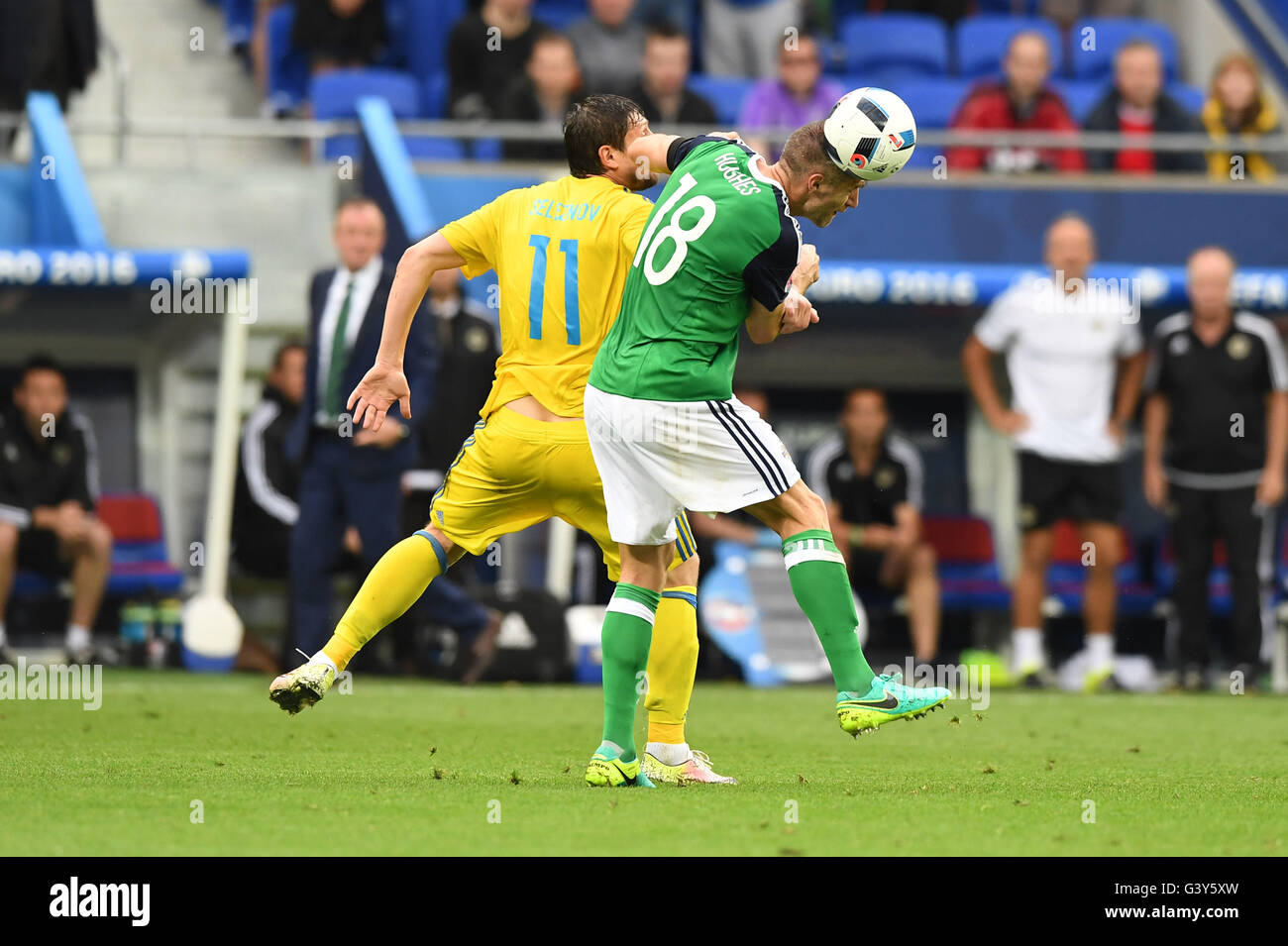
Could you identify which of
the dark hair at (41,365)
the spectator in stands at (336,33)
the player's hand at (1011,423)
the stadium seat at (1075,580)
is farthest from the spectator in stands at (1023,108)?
the dark hair at (41,365)

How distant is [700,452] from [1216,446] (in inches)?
264

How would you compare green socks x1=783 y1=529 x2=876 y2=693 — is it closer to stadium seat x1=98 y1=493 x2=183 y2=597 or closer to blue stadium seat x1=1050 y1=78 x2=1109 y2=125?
stadium seat x1=98 y1=493 x2=183 y2=597

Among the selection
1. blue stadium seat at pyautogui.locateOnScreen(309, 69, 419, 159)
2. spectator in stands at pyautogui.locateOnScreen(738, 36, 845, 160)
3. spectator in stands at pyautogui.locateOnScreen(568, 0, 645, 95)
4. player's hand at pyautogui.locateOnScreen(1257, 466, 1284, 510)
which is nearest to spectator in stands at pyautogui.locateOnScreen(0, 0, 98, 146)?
blue stadium seat at pyautogui.locateOnScreen(309, 69, 419, 159)

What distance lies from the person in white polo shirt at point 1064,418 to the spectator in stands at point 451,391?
2.93 metres

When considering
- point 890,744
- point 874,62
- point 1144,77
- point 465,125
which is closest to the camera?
point 890,744

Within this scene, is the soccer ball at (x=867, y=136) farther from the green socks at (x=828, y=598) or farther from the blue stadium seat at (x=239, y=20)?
the blue stadium seat at (x=239, y=20)

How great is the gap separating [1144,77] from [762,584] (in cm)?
459

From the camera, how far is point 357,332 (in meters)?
10.6

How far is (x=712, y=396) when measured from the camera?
5938mm

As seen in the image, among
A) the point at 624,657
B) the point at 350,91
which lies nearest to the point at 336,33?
the point at 350,91

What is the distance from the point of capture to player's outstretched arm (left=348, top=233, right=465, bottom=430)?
6488 millimetres
